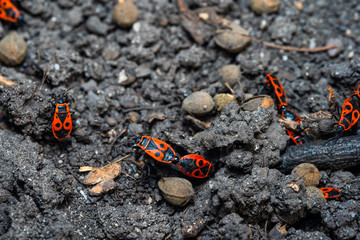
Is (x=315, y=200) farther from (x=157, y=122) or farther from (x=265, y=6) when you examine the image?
(x=265, y=6)

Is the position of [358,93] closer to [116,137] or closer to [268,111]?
[268,111]

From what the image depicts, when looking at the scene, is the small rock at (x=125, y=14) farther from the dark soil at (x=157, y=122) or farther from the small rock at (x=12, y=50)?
the small rock at (x=12, y=50)

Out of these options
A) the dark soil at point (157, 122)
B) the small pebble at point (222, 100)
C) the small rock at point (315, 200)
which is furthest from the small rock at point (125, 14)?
the small rock at point (315, 200)

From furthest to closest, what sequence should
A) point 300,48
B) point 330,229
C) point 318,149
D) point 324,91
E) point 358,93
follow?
1. point 300,48
2. point 324,91
3. point 358,93
4. point 318,149
5. point 330,229

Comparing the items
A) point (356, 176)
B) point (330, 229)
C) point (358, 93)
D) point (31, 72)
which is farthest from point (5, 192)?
point (358, 93)

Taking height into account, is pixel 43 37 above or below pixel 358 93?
above

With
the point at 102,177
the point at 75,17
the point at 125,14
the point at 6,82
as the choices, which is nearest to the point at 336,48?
the point at 125,14
